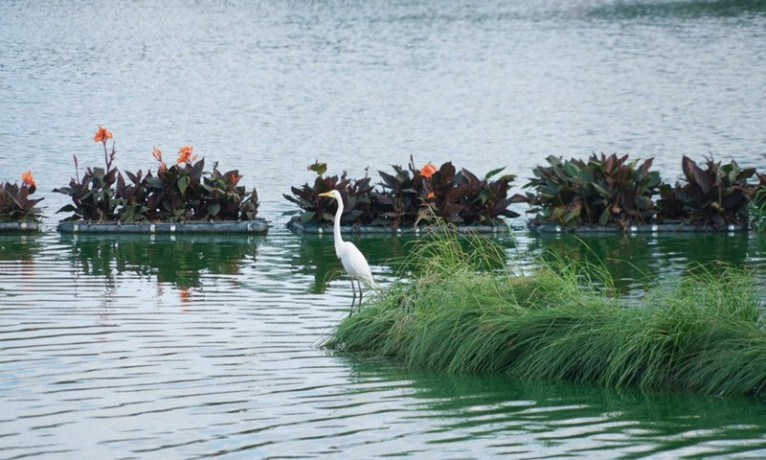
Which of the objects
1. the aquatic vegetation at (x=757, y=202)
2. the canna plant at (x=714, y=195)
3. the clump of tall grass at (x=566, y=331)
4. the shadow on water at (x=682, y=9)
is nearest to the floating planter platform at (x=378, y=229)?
the canna plant at (x=714, y=195)

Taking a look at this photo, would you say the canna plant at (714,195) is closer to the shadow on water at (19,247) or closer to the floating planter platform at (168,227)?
the floating planter platform at (168,227)

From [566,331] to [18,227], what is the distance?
1150cm

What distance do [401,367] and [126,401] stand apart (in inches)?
96.9

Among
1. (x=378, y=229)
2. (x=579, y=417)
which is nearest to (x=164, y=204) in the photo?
(x=378, y=229)

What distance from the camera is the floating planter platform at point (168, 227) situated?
22375 mm

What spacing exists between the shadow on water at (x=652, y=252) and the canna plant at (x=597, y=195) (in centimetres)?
36

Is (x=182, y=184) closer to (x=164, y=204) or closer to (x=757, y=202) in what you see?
(x=164, y=204)

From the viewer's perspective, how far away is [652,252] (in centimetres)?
2016

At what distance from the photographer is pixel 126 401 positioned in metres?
11.8

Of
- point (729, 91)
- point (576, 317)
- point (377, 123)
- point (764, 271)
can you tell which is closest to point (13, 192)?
point (764, 271)

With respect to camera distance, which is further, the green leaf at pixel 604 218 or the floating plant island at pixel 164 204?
the floating plant island at pixel 164 204

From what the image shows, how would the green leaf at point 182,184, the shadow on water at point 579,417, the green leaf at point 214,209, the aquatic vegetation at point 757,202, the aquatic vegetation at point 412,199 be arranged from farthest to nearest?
the green leaf at point 214,209 < the green leaf at point 182,184 < the aquatic vegetation at point 412,199 < the aquatic vegetation at point 757,202 < the shadow on water at point 579,417

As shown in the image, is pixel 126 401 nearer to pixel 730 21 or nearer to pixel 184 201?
pixel 184 201

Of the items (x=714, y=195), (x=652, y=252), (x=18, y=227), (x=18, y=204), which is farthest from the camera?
(x=18, y=204)
